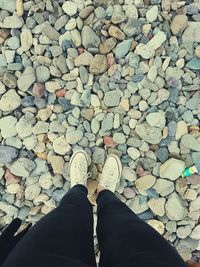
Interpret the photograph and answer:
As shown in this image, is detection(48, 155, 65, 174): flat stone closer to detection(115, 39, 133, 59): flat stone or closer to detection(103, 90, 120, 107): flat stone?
detection(103, 90, 120, 107): flat stone

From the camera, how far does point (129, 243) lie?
0.90 metres

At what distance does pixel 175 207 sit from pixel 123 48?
0.64m

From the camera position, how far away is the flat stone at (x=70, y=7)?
1.46m

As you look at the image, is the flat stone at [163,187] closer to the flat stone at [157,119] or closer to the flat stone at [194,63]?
the flat stone at [157,119]

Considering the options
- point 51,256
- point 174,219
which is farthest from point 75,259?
point 174,219

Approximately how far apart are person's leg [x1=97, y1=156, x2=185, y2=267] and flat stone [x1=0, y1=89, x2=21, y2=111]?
1.83 feet

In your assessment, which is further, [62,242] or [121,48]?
[121,48]

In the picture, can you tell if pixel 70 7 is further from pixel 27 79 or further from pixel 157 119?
pixel 157 119

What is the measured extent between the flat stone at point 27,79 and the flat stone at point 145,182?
1.81ft

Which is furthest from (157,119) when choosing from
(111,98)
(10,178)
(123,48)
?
(10,178)

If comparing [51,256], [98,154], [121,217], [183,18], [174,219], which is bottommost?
[174,219]

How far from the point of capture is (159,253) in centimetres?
85

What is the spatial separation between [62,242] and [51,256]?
8 cm

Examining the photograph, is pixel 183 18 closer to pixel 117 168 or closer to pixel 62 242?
pixel 117 168
